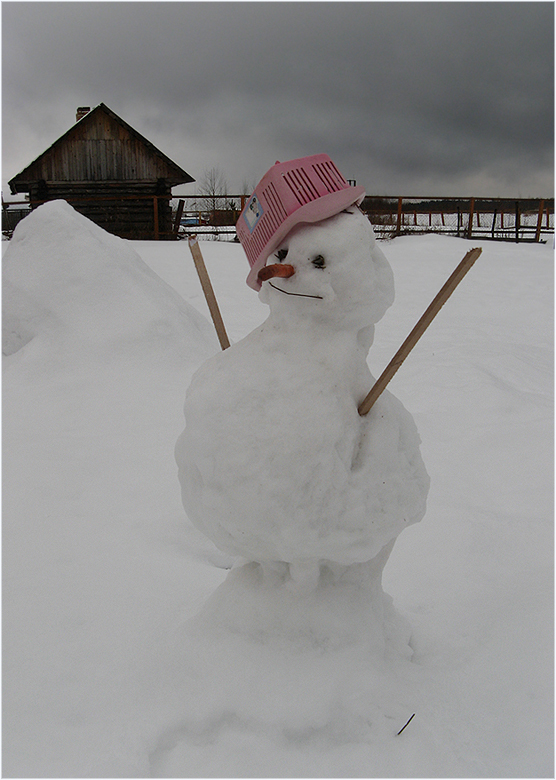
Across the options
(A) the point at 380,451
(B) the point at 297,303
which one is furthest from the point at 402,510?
(B) the point at 297,303

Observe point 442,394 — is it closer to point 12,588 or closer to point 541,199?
point 12,588

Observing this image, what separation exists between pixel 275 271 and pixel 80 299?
3034 millimetres

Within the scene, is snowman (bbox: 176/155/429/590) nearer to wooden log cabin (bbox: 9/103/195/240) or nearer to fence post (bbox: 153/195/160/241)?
fence post (bbox: 153/195/160/241)

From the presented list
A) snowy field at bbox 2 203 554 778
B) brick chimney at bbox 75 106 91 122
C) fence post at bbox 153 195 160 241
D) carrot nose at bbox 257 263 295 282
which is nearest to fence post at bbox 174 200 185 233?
fence post at bbox 153 195 160 241

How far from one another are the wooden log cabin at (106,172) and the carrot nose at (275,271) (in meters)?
11.2

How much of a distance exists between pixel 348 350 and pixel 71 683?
1.27 meters

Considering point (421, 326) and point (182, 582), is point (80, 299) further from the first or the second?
point (421, 326)

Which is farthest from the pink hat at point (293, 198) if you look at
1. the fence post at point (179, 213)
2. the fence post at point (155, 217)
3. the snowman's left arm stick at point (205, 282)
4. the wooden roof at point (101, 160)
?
the wooden roof at point (101, 160)

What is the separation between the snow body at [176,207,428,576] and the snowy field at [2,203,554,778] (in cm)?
36

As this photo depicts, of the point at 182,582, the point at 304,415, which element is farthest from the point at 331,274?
the point at 182,582

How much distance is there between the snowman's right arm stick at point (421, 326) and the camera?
1.38m

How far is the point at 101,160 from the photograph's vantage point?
12.4 metres

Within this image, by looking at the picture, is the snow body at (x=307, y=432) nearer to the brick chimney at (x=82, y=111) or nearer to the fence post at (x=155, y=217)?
the fence post at (x=155, y=217)

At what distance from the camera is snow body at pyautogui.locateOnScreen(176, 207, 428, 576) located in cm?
148
